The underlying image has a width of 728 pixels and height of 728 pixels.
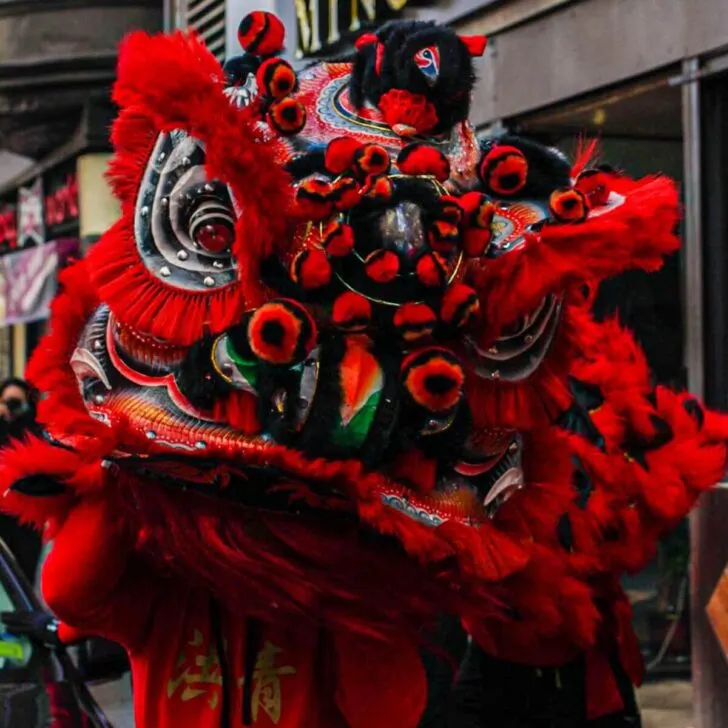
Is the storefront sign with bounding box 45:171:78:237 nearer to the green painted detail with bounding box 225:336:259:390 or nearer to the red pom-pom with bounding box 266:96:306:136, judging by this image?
the red pom-pom with bounding box 266:96:306:136

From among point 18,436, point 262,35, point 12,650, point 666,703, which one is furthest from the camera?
point 18,436

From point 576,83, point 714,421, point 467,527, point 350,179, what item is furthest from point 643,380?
point 576,83

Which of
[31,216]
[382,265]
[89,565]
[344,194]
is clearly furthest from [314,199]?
[31,216]

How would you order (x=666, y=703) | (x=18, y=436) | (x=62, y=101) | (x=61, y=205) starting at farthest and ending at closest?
1. (x=61, y=205)
2. (x=62, y=101)
3. (x=18, y=436)
4. (x=666, y=703)

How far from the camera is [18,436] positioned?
6758mm

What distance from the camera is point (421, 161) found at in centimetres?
225

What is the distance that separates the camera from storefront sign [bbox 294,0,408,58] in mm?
6203

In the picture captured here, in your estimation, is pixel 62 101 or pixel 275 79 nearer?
pixel 275 79

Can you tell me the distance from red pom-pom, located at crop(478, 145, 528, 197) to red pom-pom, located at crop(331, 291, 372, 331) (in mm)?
457

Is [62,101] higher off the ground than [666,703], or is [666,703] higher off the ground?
[62,101]

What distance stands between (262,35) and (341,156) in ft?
1.03

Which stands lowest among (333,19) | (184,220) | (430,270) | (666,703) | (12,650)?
(666,703)

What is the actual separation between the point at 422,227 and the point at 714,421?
1267mm

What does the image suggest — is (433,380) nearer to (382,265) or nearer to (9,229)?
(382,265)
